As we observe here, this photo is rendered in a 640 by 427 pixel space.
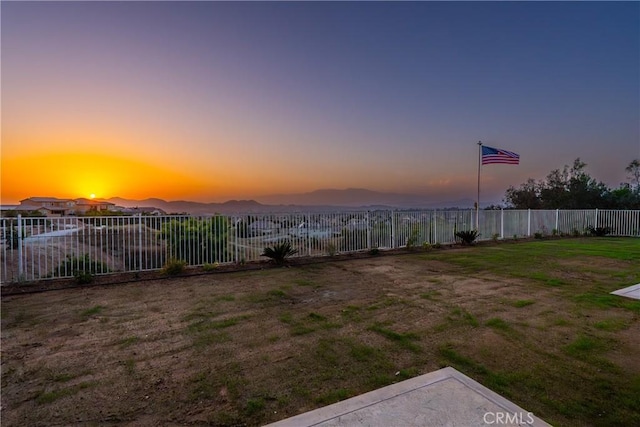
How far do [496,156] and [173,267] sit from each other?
1250cm

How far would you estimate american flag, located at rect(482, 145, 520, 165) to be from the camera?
12.2 metres

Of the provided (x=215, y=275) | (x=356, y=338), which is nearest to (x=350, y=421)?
(x=356, y=338)

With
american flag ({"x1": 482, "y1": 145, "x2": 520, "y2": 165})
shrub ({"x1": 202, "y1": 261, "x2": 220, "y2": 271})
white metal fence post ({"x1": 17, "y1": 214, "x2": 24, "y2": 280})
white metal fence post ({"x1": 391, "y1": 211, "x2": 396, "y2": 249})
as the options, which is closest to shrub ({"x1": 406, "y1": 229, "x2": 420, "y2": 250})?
white metal fence post ({"x1": 391, "y1": 211, "x2": 396, "y2": 249})

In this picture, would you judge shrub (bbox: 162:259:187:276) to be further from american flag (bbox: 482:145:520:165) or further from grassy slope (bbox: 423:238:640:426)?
american flag (bbox: 482:145:520:165)

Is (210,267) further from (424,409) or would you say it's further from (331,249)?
(424,409)

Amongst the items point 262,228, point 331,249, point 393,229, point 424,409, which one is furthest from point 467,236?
point 424,409

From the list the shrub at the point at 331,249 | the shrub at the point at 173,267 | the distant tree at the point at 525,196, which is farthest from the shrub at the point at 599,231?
the shrub at the point at 173,267

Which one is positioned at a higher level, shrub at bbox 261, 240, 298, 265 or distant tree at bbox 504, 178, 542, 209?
distant tree at bbox 504, 178, 542, 209

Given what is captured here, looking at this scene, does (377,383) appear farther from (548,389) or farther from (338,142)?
(338,142)

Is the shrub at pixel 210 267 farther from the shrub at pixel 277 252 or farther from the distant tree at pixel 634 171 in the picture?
the distant tree at pixel 634 171

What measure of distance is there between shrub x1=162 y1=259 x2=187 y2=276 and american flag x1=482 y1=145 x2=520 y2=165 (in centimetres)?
1187

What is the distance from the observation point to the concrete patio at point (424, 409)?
179 cm

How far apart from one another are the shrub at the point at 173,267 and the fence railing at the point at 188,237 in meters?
0.29

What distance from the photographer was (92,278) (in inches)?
235
